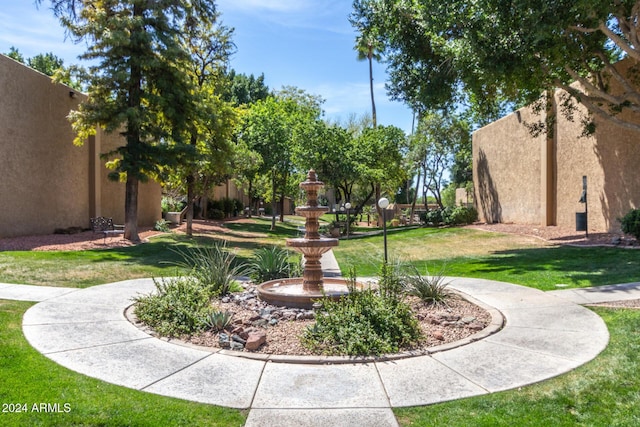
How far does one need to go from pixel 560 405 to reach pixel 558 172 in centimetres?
1756

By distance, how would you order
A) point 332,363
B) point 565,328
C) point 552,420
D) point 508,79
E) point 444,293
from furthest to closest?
1. point 508,79
2. point 444,293
3. point 565,328
4. point 332,363
5. point 552,420

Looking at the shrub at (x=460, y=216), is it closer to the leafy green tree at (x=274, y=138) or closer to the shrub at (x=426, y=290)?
the leafy green tree at (x=274, y=138)

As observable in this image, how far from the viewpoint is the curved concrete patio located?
147 inches

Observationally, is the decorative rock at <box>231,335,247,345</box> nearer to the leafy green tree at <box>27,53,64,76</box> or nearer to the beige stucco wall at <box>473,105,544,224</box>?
the beige stucco wall at <box>473,105,544,224</box>

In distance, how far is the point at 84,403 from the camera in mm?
3541

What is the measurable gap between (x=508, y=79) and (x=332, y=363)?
10518 mm

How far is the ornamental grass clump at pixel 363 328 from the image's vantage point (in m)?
5.06

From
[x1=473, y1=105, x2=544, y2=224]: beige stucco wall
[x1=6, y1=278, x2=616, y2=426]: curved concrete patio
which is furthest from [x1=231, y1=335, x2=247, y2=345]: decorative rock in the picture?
[x1=473, y1=105, x2=544, y2=224]: beige stucco wall

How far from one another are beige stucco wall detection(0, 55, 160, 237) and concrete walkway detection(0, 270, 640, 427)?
11255 millimetres

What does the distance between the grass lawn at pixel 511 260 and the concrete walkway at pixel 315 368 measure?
2.86m

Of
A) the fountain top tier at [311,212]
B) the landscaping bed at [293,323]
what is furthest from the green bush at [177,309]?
the fountain top tier at [311,212]

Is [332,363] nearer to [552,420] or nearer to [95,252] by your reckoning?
[552,420]

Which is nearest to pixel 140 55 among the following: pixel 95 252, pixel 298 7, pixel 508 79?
pixel 298 7

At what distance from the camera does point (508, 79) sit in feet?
40.6
